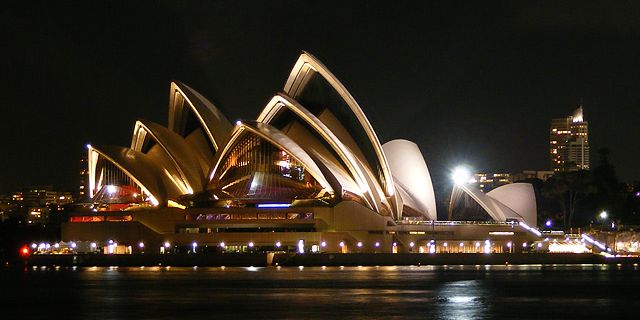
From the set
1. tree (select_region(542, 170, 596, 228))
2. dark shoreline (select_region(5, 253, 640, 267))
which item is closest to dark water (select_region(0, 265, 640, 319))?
dark shoreline (select_region(5, 253, 640, 267))

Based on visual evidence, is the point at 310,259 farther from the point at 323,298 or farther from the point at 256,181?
the point at 323,298

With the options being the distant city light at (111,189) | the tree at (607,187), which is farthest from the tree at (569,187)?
the distant city light at (111,189)

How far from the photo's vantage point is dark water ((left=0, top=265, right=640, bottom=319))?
3406 cm

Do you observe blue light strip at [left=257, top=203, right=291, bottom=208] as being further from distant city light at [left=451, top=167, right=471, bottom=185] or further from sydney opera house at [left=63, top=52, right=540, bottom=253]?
distant city light at [left=451, top=167, right=471, bottom=185]

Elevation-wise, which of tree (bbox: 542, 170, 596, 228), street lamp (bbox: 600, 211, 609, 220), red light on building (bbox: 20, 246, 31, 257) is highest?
tree (bbox: 542, 170, 596, 228)

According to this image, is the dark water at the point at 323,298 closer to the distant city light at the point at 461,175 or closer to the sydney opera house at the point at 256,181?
the sydney opera house at the point at 256,181

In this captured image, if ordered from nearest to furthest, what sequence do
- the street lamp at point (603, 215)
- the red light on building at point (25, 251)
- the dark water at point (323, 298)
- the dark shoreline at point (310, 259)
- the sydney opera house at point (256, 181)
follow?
1. the dark water at point (323, 298)
2. the dark shoreline at point (310, 259)
3. the sydney opera house at point (256, 181)
4. the red light on building at point (25, 251)
5. the street lamp at point (603, 215)

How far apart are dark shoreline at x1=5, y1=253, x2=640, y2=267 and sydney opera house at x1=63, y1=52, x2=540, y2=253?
2.63 m

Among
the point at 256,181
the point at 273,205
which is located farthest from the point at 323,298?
the point at 256,181

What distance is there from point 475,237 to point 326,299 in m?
56.0

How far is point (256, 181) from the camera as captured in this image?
3393 inches

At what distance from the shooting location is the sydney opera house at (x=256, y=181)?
83875mm

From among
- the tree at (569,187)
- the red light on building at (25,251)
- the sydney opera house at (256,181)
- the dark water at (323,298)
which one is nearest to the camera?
the dark water at (323,298)

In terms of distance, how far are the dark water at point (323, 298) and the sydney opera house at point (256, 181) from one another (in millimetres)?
26906
